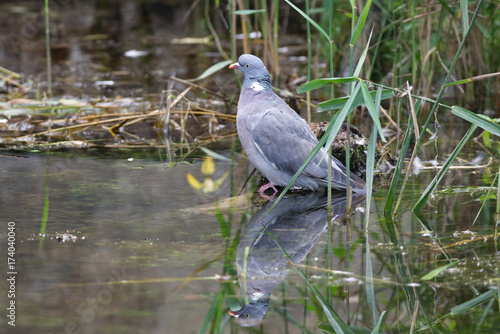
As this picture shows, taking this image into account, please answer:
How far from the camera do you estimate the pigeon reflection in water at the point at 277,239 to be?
2.16m

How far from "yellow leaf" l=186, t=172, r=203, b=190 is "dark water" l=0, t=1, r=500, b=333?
3 centimetres

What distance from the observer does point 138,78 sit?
251 inches

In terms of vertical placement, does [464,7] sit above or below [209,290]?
above

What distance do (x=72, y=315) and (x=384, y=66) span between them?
3.89 meters

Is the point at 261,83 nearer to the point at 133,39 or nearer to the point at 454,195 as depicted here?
the point at 454,195

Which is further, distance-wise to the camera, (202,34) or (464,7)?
(202,34)

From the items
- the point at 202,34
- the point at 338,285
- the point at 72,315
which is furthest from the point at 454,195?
the point at 202,34

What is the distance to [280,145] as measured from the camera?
3.30 meters

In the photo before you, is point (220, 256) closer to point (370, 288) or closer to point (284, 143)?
point (370, 288)

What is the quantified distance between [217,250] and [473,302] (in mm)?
971

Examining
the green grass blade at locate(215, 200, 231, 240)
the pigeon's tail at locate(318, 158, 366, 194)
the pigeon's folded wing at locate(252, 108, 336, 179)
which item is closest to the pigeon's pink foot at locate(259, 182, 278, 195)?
the pigeon's folded wing at locate(252, 108, 336, 179)

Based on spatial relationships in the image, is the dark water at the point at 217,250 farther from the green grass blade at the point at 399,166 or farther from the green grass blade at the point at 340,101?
the green grass blade at the point at 340,101

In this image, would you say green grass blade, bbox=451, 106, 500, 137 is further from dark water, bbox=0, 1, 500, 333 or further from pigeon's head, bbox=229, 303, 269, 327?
pigeon's head, bbox=229, 303, 269, 327

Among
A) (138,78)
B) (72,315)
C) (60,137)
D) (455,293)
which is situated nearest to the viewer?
(72,315)
